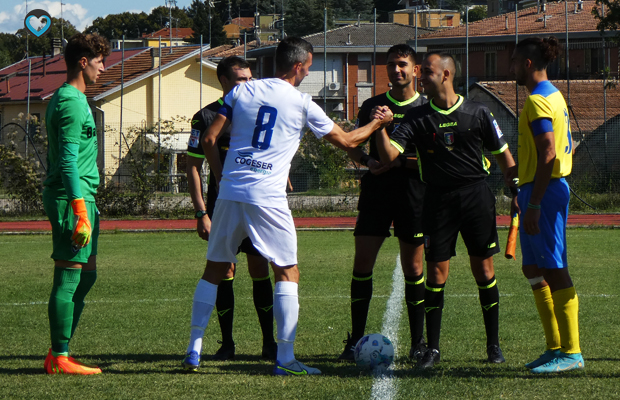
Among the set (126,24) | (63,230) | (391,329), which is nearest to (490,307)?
(391,329)

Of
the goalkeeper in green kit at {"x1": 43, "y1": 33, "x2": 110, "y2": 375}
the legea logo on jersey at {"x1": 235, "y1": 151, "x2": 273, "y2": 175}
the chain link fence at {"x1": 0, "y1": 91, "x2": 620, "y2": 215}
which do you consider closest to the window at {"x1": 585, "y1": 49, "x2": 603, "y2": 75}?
the chain link fence at {"x1": 0, "y1": 91, "x2": 620, "y2": 215}

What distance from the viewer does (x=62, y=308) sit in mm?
5207

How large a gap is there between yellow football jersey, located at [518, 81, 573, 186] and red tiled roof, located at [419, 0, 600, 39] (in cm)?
3624

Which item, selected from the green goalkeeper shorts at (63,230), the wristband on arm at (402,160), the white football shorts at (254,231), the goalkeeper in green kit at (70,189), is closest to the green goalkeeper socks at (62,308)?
the goalkeeper in green kit at (70,189)

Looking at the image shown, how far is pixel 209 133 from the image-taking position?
498cm

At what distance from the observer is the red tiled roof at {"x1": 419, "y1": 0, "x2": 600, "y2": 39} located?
40312 millimetres

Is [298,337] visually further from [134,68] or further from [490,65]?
[490,65]

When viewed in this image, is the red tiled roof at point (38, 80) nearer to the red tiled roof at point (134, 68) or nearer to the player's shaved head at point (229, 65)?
the red tiled roof at point (134, 68)

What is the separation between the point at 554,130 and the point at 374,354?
202cm

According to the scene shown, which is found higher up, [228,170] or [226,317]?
[228,170]

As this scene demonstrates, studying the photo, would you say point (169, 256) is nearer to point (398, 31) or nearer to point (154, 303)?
point (154, 303)

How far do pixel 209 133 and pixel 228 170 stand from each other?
28 cm

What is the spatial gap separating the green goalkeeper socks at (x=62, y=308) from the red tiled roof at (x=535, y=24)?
37628 mm

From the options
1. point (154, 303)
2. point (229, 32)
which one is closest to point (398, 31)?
point (229, 32)
